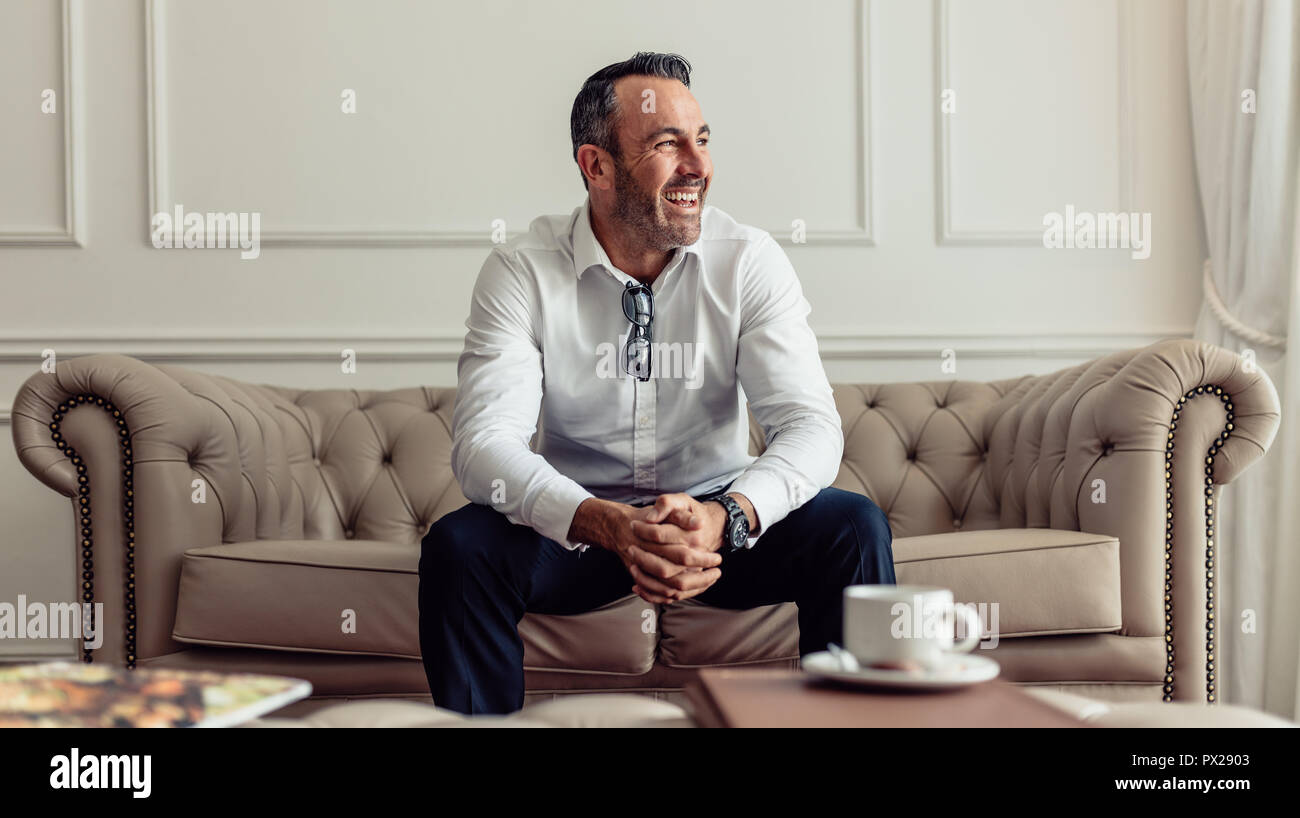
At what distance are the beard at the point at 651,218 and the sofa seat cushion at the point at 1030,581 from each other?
24.5 inches

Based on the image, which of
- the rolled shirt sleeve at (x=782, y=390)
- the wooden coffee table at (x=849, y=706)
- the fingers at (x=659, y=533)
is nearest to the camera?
the wooden coffee table at (x=849, y=706)

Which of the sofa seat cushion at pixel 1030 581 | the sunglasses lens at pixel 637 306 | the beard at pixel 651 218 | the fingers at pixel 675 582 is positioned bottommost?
the sofa seat cushion at pixel 1030 581

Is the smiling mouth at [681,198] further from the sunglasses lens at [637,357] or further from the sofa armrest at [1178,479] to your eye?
the sofa armrest at [1178,479]

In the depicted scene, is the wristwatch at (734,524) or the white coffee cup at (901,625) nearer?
the white coffee cup at (901,625)

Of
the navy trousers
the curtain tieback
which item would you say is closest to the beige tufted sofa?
the navy trousers

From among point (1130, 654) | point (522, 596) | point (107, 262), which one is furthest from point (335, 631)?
point (107, 262)

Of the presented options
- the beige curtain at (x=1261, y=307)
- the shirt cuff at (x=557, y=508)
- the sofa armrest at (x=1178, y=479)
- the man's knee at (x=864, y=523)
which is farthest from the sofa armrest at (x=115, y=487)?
the beige curtain at (x=1261, y=307)

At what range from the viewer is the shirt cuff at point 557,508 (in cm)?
147

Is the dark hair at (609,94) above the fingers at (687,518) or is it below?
above

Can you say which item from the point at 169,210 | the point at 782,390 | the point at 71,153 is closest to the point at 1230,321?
the point at 782,390

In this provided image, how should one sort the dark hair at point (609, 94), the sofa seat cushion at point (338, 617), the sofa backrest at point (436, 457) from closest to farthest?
the sofa seat cushion at point (338, 617), the dark hair at point (609, 94), the sofa backrest at point (436, 457)
